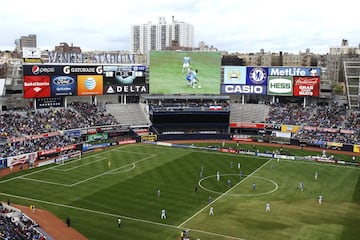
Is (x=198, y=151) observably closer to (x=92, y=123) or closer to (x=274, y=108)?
(x=92, y=123)

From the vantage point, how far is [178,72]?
93.5 metres

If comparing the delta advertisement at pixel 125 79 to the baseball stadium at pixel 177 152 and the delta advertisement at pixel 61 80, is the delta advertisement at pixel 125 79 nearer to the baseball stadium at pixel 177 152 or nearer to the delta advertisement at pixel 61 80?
the baseball stadium at pixel 177 152

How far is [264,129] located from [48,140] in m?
45.1

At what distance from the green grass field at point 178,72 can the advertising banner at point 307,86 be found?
17672 millimetres

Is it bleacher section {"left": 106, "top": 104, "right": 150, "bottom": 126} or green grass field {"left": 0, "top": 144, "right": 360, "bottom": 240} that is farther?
bleacher section {"left": 106, "top": 104, "right": 150, "bottom": 126}

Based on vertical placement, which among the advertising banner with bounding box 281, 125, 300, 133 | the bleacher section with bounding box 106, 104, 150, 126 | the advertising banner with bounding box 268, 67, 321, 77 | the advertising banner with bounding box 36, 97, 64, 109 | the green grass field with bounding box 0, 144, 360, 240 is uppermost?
the advertising banner with bounding box 268, 67, 321, 77

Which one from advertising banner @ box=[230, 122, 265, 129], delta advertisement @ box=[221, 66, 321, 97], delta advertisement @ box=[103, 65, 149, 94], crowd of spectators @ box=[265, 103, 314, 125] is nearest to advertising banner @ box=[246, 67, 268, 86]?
delta advertisement @ box=[221, 66, 321, 97]

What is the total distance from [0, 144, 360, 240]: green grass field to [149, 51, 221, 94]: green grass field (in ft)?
85.2

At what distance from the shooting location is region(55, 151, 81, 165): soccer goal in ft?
215

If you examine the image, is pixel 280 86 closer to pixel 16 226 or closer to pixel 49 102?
pixel 49 102

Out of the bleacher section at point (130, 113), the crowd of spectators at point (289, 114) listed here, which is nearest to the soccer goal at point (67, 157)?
the bleacher section at point (130, 113)

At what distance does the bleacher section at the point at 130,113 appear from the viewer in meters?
90.4

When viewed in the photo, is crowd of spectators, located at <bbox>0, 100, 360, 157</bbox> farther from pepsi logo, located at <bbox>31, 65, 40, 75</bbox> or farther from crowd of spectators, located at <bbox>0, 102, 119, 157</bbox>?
pepsi logo, located at <bbox>31, 65, 40, 75</bbox>

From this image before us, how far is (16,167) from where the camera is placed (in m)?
61.9
